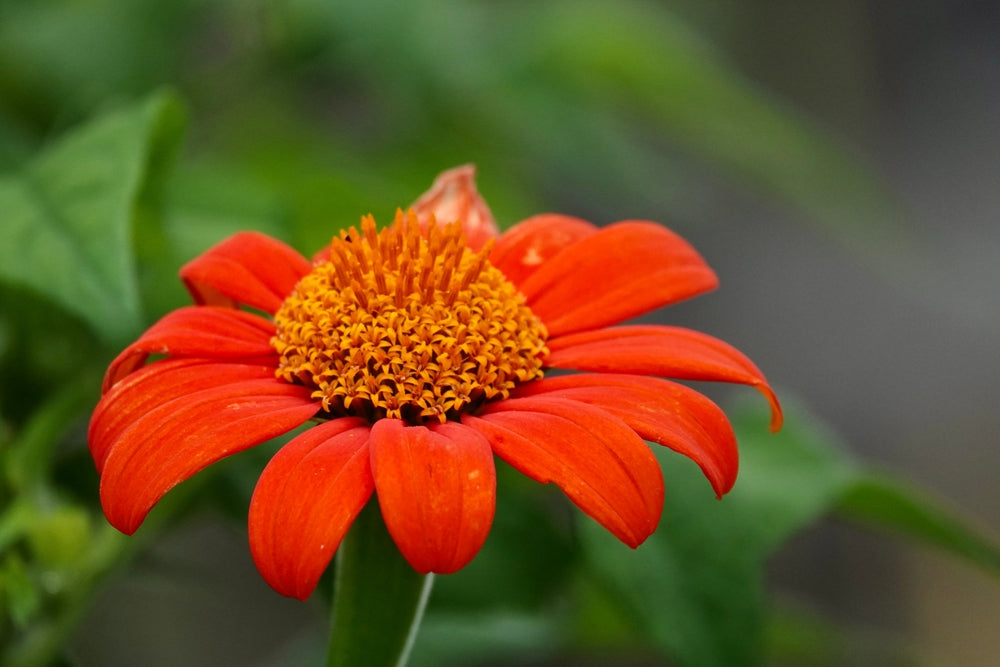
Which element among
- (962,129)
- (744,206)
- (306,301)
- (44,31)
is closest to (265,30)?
(44,31)

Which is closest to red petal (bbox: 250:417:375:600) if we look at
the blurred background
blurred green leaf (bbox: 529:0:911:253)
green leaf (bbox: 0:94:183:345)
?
green leaf (bbox: 0:94:183:345)

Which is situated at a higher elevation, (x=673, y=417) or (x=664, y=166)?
(x=673, y=417)

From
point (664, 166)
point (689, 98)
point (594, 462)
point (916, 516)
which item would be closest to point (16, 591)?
point (594, 462)

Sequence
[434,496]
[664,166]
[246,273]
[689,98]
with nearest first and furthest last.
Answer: [434,496]
[246,273]
[689,98]
[664,166]

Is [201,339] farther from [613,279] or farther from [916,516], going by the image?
[916,516]

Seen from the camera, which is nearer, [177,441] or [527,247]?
[177,441]

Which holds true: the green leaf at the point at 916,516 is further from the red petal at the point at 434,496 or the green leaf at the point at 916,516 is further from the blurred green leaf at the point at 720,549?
the red petal at the point at 434,496
